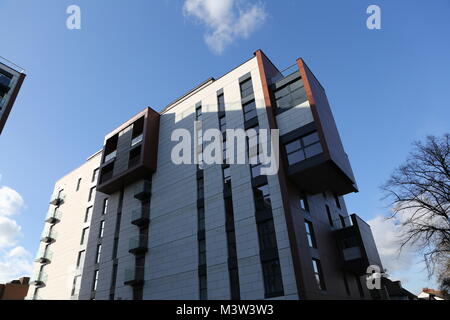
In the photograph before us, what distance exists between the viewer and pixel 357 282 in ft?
88.2

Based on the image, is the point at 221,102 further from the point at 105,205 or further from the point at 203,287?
the point at 105,205

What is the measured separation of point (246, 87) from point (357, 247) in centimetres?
1802

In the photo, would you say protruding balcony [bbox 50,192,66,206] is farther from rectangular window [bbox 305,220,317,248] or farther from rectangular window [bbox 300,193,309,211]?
rectangular window [bbox 305,220,317,248]

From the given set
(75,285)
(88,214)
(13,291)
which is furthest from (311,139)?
(13,291)

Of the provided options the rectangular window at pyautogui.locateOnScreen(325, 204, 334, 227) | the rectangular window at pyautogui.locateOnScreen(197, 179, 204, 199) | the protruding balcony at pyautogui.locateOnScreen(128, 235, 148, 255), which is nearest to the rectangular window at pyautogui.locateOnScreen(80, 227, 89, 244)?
the protruding balcony at pyautogui.locateOnScreen(128, 235, 148, 255)

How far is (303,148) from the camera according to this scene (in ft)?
78.3

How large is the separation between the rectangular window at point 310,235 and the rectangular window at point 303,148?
518 centimetres

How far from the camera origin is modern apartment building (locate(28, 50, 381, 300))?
2211 cm

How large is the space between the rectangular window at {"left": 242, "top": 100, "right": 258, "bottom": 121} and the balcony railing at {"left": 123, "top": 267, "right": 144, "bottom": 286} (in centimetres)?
1770

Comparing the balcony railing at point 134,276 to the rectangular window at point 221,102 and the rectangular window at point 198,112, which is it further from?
the rectangular window at point 221,102

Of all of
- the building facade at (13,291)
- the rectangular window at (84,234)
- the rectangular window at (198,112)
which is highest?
the rectangular window at (198,112)

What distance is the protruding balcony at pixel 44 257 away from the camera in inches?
1575

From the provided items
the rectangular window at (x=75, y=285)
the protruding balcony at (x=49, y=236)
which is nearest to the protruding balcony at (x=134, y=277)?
the rectangular window at (x=75, y=285)
